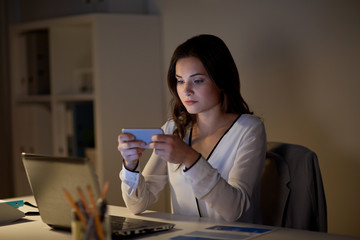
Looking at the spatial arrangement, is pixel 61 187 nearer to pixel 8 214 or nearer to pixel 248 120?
pixel 8 214

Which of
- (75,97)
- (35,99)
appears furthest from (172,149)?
(35,99)

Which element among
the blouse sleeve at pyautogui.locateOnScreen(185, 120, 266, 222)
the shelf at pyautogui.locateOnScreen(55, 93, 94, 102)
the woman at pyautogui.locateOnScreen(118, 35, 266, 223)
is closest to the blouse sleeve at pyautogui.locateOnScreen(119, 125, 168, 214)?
the woman at pyautogui.locateOnScreen(118, 35, 266, 223)

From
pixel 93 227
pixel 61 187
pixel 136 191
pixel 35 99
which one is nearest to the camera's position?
pixel 93 227

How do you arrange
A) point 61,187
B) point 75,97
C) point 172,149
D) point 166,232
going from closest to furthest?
point 61,187 → point 166,232 → point 172,149 → point 75,97

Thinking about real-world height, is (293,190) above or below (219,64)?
below

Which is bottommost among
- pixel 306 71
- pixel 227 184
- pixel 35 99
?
pixel 227 184

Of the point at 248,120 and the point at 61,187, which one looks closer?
the point at 61,187

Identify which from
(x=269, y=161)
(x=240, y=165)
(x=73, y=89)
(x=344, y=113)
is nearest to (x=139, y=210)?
(x=240, y=165)

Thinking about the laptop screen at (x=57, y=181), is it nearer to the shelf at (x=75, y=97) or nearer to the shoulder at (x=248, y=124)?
the shoulder at (x=248, y=124)

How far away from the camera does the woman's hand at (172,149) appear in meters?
1.74

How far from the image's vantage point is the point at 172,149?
5.75 feet

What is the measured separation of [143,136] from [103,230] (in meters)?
0.66

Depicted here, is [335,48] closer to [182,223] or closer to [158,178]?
[158,178]

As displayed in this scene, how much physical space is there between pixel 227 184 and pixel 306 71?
3.26 feet
